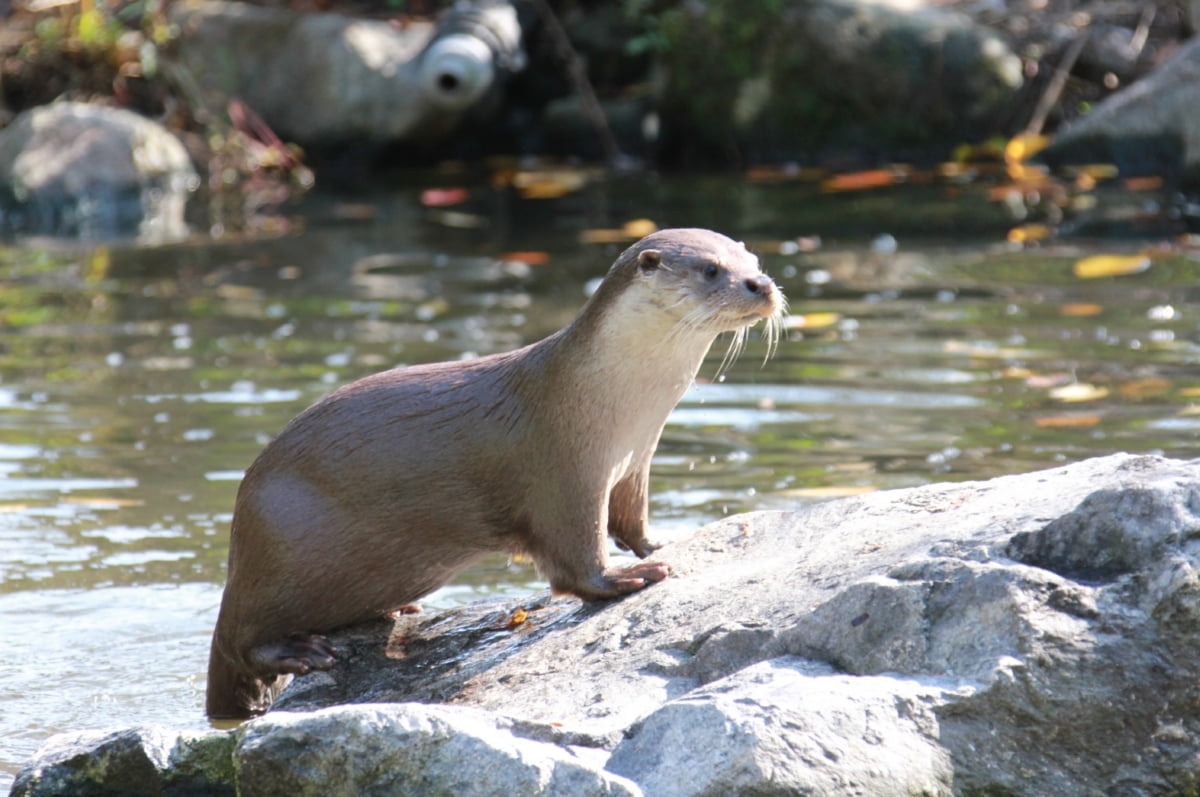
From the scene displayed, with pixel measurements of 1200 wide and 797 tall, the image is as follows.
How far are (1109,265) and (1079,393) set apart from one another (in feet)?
6.71

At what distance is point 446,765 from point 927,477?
283 centimetres

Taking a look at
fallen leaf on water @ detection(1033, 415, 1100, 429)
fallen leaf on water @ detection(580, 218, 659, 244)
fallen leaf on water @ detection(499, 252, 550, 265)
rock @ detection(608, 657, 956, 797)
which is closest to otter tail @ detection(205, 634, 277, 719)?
rock @ detection(608, 657, 956, 797)

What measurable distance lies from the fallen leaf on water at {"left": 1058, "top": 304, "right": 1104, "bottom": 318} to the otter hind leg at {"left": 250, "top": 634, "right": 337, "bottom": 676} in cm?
423

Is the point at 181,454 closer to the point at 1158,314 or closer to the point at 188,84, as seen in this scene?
the point at 1158,314

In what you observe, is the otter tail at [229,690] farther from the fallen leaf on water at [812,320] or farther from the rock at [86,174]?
the rock at [86,174]

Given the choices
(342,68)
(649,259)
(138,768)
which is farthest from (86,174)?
(138,768)

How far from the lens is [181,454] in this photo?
5672 mm

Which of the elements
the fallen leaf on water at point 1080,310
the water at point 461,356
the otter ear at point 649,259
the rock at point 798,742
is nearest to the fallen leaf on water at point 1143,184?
the water at point 461,356

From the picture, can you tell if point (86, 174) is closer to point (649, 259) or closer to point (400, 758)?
point (649, 259)

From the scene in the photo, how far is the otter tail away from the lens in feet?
11.8

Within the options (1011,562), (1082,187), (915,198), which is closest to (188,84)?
(915,198)

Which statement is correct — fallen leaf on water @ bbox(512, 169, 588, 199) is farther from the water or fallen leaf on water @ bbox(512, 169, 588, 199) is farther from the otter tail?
the otter tail

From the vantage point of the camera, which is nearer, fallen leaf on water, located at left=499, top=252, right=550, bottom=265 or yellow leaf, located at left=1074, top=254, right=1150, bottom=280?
yellow leaf, located at left=1074, top=254, right=1150, bottom=280

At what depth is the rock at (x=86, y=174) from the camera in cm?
1020
